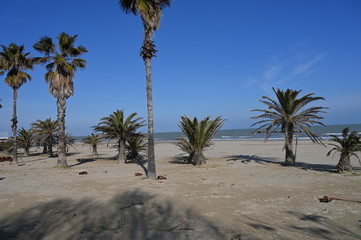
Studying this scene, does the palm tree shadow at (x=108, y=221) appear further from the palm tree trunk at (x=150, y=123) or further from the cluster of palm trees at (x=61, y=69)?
the cluster of palm trees at (x=61, y=69)

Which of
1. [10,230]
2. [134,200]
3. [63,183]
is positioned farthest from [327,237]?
[63,183]

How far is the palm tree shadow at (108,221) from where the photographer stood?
4.12 m

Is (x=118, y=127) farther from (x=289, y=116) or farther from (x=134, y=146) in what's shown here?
(x=289, y=116)

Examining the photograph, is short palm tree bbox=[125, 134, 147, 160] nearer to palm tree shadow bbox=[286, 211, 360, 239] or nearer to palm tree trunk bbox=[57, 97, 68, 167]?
palm tree trunk bbox=[57, 97, 68, 167]

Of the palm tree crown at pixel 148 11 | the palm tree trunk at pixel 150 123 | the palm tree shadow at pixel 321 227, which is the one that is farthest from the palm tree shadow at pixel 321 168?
the palm tree crown at pixel 148 11

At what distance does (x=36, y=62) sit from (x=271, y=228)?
14666 millimetres

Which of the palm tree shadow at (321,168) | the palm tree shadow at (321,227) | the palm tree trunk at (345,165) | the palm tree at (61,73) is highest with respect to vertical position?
the palm tree at (61,73)

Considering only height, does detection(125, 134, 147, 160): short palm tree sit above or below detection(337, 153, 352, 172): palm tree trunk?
above

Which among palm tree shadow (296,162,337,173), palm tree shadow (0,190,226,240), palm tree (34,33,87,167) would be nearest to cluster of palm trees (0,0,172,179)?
palm tree (34,33,87,167)

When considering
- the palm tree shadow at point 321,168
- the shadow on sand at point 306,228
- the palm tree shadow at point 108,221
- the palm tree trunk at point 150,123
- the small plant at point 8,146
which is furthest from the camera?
the small plant at point 8,146

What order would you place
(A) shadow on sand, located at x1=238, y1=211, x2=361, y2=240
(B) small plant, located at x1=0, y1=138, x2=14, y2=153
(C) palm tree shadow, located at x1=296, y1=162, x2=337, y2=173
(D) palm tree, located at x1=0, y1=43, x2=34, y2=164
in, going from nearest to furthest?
(A) shadow on sand, located at x1=238, y1=211, x2=361, y2=240, (C) palm tree shadow, located at x1=296, y1=162, x2=337, y2=173, (D) palm tree, located at x1=0, y1=43, x2=34, y2=164, (B) small plant, located at x1=0, y1=138, x2=14, y2=153

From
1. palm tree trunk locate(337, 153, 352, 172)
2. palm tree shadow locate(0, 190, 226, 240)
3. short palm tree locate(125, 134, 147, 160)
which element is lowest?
palm tree shadow locate(0, 190, 226, 240)

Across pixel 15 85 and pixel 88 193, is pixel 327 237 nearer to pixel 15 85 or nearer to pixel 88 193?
pixel 88 193

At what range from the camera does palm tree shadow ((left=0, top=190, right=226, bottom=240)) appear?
13.5ft
